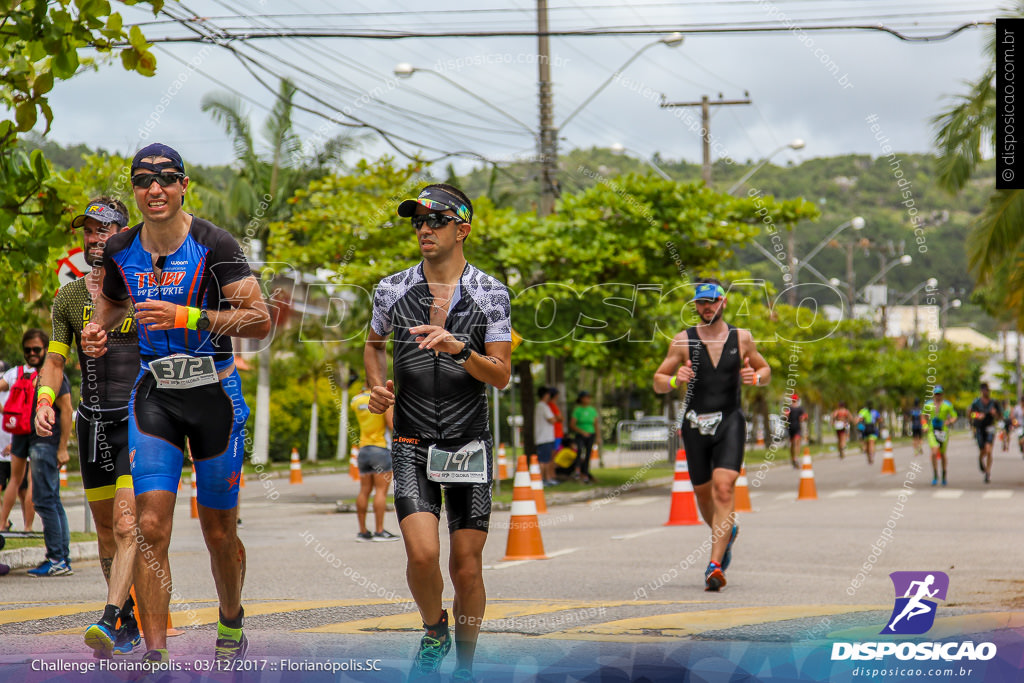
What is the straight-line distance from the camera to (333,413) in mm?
41906

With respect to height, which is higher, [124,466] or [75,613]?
[124,466]

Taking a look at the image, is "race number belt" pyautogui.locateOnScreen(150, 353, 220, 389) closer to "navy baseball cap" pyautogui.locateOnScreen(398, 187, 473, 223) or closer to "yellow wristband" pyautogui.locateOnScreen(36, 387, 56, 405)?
"navy baseball cap" pyautogui.locateOnScreen(398, 187, 473, 223)

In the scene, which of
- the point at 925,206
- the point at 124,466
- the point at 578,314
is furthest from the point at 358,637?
the point at 925,206

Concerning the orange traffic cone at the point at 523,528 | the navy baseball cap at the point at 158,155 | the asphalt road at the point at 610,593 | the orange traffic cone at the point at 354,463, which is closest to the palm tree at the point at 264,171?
the orange traffic cone at the point at 354,463

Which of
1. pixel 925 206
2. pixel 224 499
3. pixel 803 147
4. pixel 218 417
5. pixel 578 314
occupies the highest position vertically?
pixel 925 206

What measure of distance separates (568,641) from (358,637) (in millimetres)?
1038

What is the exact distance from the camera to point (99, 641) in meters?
4.57

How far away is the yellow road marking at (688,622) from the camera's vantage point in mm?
6066

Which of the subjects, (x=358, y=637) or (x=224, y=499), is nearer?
(x=224, y=499)

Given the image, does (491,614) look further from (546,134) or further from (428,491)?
(546,134)

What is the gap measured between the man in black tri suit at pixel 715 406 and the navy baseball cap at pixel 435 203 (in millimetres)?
3967

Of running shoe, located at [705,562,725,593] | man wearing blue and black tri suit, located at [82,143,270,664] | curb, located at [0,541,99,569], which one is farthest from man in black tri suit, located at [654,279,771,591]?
curb, located at [0,541,99,569]

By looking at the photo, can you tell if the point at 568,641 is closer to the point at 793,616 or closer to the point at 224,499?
the point at 793,616

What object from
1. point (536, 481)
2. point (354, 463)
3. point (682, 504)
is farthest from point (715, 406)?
point (354, 463)
